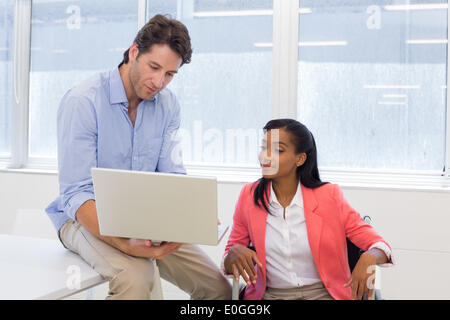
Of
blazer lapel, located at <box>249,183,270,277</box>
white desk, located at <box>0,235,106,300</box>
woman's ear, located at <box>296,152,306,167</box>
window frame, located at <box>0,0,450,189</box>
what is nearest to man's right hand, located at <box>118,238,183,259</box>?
white desk, located at <box>0,235,106,300</box>

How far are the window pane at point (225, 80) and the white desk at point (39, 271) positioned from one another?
124 centimetres

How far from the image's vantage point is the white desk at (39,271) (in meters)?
1.11

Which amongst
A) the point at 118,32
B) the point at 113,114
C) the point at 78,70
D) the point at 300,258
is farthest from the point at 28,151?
the point at 300,258

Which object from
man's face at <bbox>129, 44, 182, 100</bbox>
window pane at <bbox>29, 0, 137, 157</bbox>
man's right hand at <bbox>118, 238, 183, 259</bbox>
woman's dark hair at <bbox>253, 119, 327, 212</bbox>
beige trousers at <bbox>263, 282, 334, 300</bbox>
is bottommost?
beige trousers at <bbox>263, 282, 334, 300</bbox>

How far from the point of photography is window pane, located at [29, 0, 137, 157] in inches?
109

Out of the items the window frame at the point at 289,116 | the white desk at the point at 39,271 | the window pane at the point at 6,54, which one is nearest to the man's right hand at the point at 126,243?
the white desk at the point at 39,271

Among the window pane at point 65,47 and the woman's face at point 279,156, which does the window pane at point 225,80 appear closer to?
the window pane at point 65,47

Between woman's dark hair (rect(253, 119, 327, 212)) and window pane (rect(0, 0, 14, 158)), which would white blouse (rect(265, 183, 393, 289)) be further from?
window pane (rect(0, 0, 14, 158))

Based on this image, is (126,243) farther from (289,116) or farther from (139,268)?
(289,116)

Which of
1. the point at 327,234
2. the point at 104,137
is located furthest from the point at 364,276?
the point at 104,137

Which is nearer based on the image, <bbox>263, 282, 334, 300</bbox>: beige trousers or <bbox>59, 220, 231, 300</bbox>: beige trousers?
<bbox>59, 220, 231, 300</bbox>: beige trousers

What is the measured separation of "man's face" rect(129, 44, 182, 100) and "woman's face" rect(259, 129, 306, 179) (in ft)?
1.43

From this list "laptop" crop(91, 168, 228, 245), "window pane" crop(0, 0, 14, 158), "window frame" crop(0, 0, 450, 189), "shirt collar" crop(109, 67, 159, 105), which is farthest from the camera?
"window pane" crop(0, 0, 14, 158)

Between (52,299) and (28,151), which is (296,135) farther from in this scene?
(28,151)
